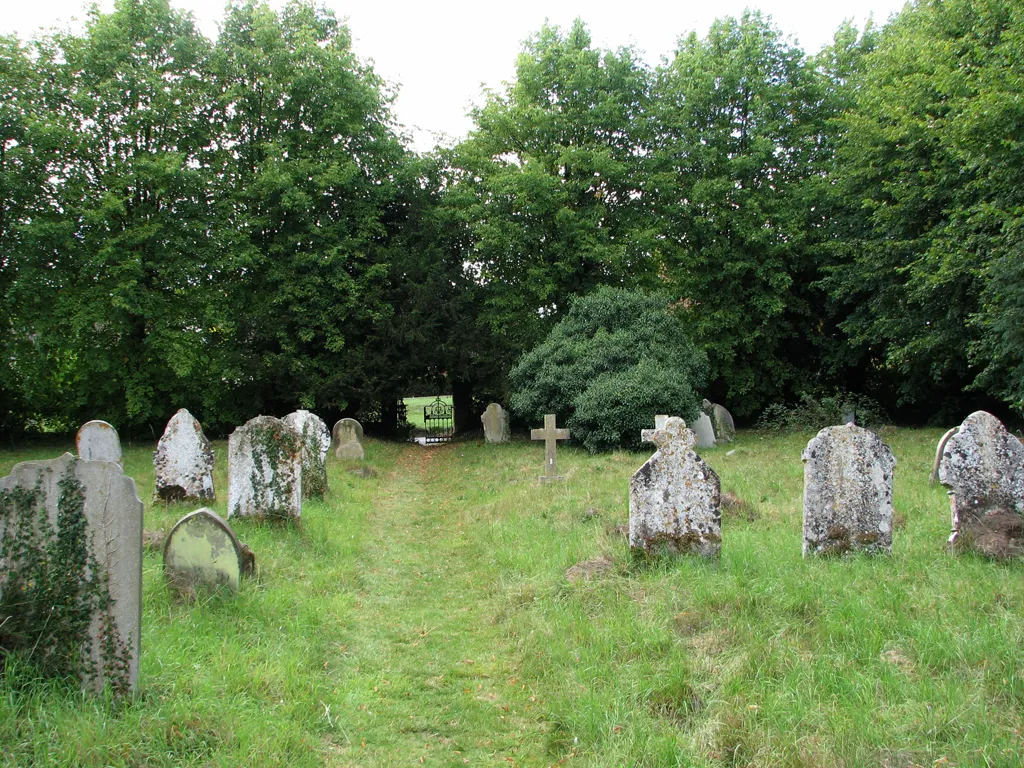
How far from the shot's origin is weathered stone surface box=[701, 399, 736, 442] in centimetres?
2239

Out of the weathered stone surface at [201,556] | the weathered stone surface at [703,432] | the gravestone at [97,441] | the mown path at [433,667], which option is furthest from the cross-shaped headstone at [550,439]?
the weathered stone surface at [201,556]

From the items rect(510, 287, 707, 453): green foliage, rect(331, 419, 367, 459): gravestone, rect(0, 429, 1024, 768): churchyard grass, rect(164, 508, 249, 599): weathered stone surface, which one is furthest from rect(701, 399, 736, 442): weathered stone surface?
rect(164, 508, 249, 599): weathered stone surface

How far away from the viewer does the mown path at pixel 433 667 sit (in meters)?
4.33

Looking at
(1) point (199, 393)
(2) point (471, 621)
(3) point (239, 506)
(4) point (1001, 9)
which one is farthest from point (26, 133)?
(4) point (1001, 9)

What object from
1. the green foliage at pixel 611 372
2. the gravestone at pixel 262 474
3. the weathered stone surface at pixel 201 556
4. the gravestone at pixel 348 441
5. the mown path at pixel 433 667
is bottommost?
the mown path at pixel 433 667

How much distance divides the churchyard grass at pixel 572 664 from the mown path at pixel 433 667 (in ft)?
0.08

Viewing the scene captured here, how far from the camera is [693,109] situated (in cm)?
2466

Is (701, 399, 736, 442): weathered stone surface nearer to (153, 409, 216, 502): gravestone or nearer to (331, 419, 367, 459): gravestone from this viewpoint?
(331, 419, 367, 459): gravestone

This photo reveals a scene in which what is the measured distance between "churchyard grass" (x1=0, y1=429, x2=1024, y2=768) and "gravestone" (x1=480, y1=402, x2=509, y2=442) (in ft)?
50.9

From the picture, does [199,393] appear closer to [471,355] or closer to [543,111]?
[471,355]

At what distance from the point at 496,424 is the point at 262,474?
15.5 meters

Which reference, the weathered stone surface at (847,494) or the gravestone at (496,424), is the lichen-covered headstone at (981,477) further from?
the gravestone at (496,424)

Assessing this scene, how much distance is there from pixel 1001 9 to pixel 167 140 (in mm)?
23383

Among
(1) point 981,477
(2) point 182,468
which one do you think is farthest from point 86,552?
(1) point 981,477
